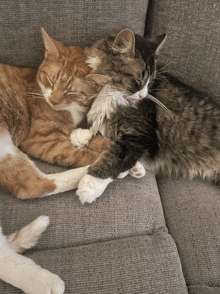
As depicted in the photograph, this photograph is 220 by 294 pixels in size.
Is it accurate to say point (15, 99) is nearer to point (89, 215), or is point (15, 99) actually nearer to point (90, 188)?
point (90, 188)

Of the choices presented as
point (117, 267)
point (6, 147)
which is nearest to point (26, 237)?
point (117, 267)

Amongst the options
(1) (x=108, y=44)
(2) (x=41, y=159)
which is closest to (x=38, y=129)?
(2) (x=41, y=159)

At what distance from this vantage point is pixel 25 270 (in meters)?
0.85

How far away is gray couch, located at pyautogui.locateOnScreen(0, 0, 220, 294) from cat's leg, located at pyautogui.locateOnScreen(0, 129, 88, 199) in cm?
5

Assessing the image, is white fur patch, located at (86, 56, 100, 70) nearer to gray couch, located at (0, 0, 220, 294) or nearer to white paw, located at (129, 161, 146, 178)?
gray couch, located at (0, 0, 220, 294)

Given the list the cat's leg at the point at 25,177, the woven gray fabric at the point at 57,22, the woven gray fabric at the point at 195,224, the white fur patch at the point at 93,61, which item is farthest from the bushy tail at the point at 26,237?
the woven gray fabric at the point at 57,22

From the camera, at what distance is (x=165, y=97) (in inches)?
55.0

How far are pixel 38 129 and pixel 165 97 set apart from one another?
843mm

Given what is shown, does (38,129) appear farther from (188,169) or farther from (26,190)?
(188,169)

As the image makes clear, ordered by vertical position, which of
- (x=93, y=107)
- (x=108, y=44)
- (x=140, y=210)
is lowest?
(x=140, y=210)

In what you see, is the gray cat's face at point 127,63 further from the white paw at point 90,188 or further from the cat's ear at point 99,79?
the white paw at point 90,188

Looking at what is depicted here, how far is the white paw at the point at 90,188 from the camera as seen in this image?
1108 millimetres

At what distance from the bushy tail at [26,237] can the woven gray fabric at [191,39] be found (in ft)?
4.15

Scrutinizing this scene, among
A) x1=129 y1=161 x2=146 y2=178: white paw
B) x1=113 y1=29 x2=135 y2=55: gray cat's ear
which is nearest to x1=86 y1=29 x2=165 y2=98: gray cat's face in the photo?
x1=113 y1=29 x2=135 y2=55: gray cat's ear
